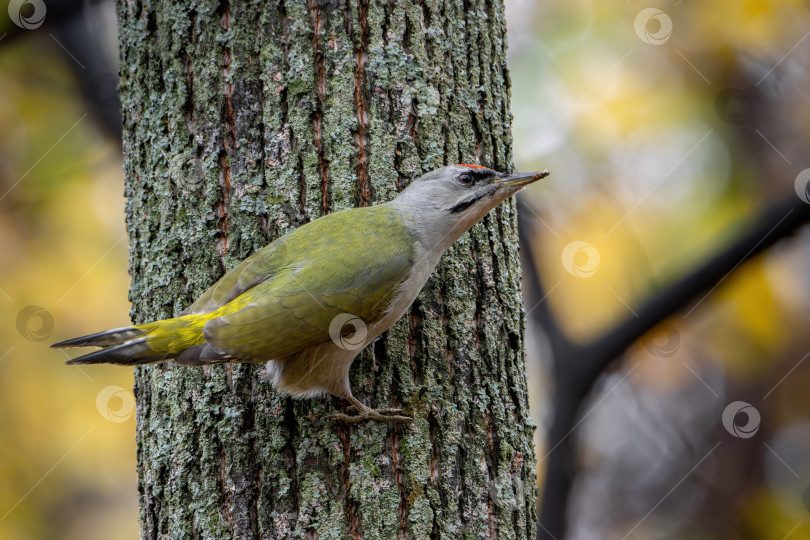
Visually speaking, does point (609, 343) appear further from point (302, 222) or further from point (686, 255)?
point (302, 222)

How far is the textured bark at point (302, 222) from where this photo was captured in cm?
284

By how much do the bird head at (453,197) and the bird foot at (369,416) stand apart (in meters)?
0.73

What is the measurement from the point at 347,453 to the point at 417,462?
0.88 feet

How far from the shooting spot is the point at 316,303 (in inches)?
113

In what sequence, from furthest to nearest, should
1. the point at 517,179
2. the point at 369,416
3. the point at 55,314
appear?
1. the point at 55,314
2. the point at 517,179
3. the point at 369,416

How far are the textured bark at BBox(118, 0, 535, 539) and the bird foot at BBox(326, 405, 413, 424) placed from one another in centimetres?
3

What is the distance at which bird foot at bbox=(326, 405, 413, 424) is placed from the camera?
2.84m

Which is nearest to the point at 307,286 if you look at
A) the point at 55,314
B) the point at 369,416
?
the point at 369,416

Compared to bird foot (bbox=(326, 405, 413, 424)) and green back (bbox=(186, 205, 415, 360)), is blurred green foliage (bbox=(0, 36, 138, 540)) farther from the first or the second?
bird foot (bbox=(326, 405, 413, 424))

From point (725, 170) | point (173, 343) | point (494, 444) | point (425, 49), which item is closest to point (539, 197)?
point (725, 170)

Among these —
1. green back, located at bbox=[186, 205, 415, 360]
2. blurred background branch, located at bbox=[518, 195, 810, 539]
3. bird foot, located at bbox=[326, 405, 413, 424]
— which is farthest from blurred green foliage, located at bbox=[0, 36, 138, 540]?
bird foot, located at bbox=[326, 405, 413, 424]

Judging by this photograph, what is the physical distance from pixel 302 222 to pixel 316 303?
393 millimetres

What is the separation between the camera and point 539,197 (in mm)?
6129

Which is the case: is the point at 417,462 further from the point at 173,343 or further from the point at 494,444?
the point at 173,343
